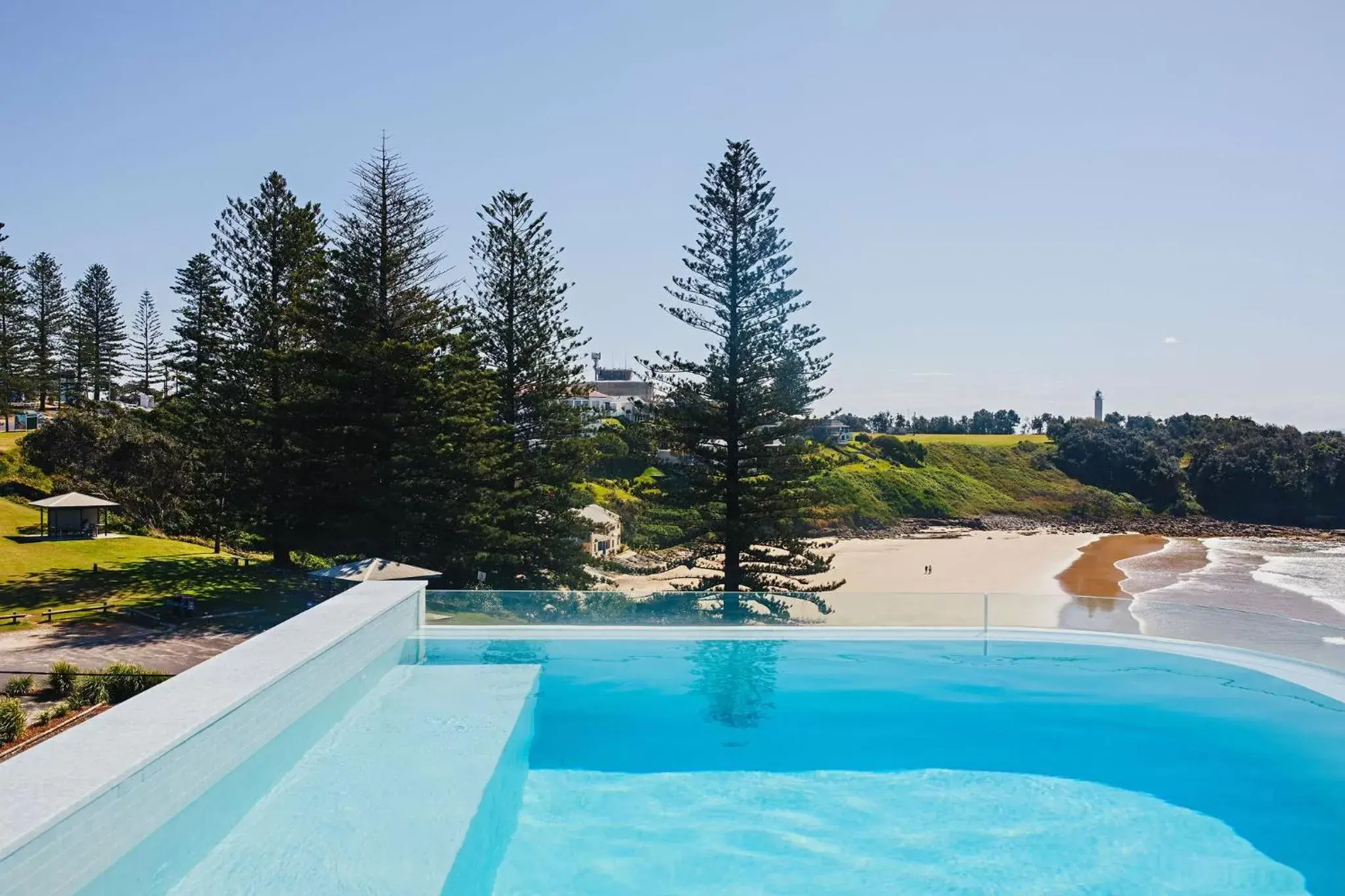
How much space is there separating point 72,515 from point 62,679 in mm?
12691

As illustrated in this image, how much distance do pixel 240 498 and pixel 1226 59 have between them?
19.3 m

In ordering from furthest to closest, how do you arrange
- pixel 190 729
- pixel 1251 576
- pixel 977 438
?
pixel 977 438, pixel 1251 576, pixel 190 729

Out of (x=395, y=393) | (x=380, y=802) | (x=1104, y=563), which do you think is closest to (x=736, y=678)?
(x=380, y=802)

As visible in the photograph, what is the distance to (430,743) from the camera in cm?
453


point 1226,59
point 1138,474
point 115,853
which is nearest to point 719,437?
point 1226,59

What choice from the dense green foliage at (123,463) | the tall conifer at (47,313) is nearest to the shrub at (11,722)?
the dense green foliage at (123,463)

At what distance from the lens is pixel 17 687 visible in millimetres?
9234

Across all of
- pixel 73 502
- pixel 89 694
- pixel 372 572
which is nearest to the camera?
pixel 89 694

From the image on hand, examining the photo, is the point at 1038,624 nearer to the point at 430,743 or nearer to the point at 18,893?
the point at 430,743

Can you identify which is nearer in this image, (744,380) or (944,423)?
(744,380)

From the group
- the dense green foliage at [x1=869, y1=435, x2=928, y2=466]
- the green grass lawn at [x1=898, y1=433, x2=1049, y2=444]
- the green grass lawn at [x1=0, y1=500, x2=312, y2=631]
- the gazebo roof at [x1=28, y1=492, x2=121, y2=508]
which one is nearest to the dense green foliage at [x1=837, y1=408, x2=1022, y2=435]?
the green grass lawn at [x1=898, y1=433, x2=1049, y2=444]

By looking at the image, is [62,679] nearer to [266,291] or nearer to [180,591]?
[180,591]

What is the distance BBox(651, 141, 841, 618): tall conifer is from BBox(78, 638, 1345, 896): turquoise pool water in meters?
10.1

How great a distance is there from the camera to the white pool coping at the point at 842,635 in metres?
6.89
